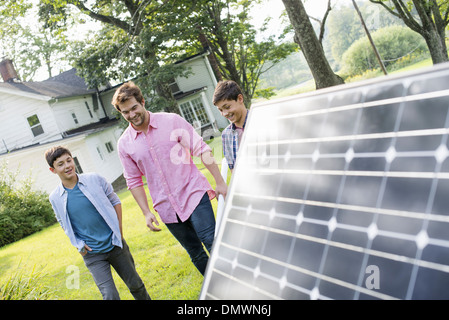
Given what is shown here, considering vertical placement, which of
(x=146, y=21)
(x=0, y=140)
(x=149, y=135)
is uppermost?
(x=146, y=21)

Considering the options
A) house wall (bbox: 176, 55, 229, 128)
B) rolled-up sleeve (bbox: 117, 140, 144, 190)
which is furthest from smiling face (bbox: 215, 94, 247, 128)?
house wall (bbox: 176, 55, 229, 128)

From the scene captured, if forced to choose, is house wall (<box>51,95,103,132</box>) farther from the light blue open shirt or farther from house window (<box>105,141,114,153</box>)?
the light blue open shirt

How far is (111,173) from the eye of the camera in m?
24.1

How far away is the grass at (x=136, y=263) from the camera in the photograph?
468 centimetres

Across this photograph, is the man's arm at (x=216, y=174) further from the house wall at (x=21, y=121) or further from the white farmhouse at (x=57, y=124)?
the house wall at (x=21, y=121)

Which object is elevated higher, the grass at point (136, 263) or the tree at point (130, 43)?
the tree at point (130, 43)

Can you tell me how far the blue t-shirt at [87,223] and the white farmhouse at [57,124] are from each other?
1644cm

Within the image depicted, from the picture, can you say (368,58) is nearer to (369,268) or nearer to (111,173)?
(111,173)

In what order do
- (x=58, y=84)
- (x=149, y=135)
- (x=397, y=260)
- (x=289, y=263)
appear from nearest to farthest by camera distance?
1. (x=397, y=260)
2. (x=289, y=263)
3. (x=149, y=135)
4. (x=58, y=84)

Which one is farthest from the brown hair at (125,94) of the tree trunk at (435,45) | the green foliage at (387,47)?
the green foliage at (387,47)

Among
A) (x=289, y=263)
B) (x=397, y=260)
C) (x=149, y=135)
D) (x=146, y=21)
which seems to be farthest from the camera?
(x=146, y=21)

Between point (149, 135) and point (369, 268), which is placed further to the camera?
point (149, 135)

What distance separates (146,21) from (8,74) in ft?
44.8
